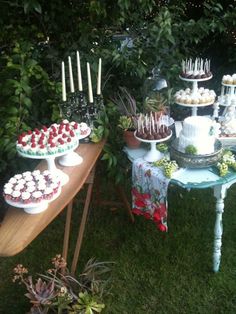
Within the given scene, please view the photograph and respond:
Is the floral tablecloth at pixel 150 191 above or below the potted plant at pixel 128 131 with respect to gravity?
below

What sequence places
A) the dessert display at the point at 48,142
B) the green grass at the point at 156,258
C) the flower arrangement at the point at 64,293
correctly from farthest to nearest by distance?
the green grass at the point at 156,258, the flower arrangement at the point at 64,293, the dessert display at the point at 48,142

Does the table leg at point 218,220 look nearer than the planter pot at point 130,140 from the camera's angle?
Yes

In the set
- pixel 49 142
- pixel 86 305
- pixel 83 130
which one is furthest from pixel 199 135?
pixel 86 305

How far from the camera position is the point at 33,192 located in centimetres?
175

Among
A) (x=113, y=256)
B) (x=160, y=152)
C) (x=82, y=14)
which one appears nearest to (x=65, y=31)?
(x=82, y=14)

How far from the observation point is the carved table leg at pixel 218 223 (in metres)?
2.20

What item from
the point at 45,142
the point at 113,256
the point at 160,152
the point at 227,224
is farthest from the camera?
the point at 227,224

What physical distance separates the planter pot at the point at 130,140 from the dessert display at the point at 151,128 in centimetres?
10

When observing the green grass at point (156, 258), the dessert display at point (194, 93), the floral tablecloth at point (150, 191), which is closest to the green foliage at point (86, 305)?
the green grass at point (156, 258)

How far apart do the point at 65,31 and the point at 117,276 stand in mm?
2019

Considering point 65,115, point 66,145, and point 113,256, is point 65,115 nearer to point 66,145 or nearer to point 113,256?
point 66,145

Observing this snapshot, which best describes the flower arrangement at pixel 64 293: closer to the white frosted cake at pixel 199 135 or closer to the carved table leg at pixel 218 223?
the carved table leg at pixel 218 223

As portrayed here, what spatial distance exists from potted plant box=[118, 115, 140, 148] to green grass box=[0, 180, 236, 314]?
33.7 inches

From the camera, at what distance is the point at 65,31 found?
3.23m
